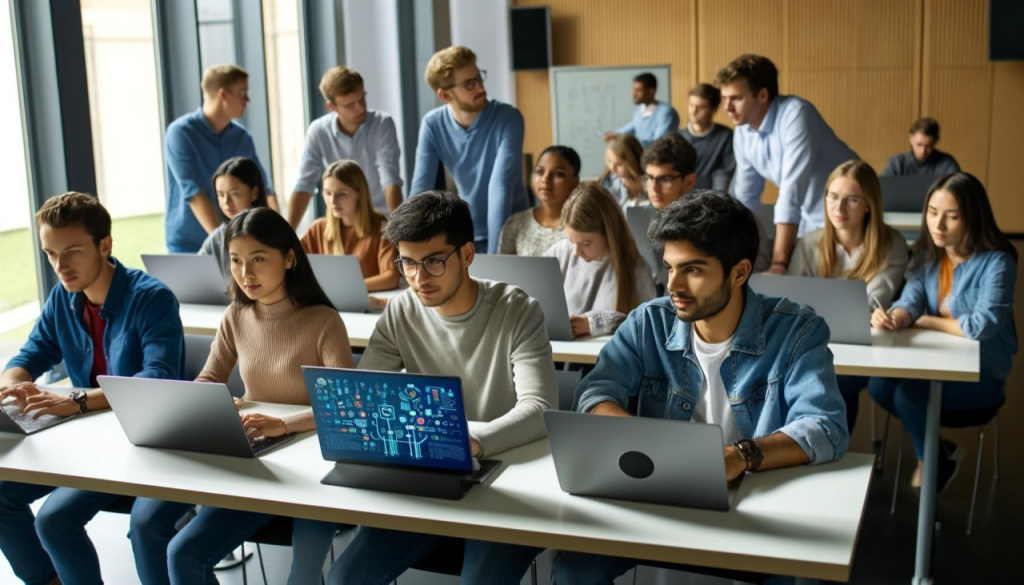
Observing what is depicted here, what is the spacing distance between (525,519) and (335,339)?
3.23 ft

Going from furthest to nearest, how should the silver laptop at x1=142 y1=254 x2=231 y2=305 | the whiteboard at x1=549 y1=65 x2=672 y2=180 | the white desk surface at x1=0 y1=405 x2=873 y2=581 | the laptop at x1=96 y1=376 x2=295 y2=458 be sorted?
the whiteboard at x1=549 y1=65 x2=672 y2=180, the silver laptop at x1=142 y1=254 x2=231 y2=305, the laptop at x1=96 y1=376 x2=295 y2=458, the white desk surface at x1=0 y1=405 x2=873 y2=581

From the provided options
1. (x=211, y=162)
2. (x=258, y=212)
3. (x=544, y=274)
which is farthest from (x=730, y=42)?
(x=258, y=212)

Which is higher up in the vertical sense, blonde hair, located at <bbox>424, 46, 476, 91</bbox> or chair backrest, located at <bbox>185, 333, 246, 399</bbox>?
blonde hair, located at <bbox>424, 46, 476, 91</bbox>

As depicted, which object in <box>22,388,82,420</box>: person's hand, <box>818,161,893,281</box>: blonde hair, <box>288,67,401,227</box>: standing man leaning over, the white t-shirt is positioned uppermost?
<box>288,67,401,227</box>: standing man leaning over

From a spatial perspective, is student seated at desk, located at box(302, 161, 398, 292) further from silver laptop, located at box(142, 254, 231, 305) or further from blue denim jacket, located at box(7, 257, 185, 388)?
blue denim jacket, located at box(7, 257, 185, 388)

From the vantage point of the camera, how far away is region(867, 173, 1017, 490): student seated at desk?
324 cm

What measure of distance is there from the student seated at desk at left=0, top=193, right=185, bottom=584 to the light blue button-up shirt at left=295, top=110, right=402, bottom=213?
2280 millimetres

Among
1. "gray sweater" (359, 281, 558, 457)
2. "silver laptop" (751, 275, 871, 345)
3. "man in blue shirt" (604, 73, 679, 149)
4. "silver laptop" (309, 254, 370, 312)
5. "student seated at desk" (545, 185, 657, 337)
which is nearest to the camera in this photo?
"gray sweater" (359, 281, 558, 457)

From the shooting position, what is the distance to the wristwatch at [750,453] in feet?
6.38

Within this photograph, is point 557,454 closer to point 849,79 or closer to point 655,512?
point 655,512

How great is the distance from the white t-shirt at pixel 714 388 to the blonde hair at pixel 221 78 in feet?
10.2

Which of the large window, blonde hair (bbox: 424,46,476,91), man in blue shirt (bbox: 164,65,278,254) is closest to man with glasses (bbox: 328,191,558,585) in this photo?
blonde hair (bbox: 424,46,476,91)

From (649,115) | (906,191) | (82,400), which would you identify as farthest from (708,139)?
(82,400)

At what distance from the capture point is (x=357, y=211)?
4.17 metres
